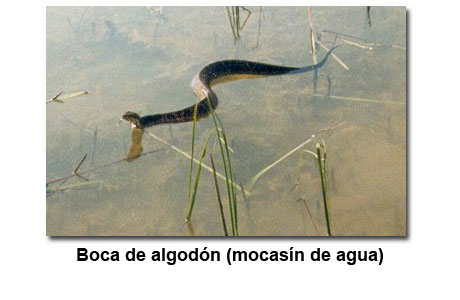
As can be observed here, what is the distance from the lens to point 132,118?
3.79 m

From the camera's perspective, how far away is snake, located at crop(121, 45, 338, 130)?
3857 millimetres

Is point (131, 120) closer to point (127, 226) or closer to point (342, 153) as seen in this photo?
point (127, 226)

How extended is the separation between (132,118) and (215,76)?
807 millimetres

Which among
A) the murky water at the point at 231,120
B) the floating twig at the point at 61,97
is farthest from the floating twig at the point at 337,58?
the floating twig at the point at 61,97

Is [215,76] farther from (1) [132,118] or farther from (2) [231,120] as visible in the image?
(1) [132,118]

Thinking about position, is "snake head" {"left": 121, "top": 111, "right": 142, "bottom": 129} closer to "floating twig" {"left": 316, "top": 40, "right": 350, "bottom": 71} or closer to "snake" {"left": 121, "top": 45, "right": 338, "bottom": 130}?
"snake" {"left": 121, "top": 45, "right": 338, "bottom": 130}

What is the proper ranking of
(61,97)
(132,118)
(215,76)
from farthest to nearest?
(215,76), (61,97), (132,118)

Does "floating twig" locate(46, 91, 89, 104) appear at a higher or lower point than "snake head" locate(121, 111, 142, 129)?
higher

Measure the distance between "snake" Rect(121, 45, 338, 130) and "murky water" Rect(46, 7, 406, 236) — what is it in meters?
0.06

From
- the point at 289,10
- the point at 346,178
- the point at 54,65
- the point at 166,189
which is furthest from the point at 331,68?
the point at 54,65

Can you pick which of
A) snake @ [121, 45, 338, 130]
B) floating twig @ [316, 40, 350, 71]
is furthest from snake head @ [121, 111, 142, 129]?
floating twig @ [316, 40, 350, 71]

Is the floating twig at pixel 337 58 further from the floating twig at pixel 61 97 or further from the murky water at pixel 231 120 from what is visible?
the floating twig at pixel 61 97

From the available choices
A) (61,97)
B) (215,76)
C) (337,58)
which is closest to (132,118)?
→ (61,97)
